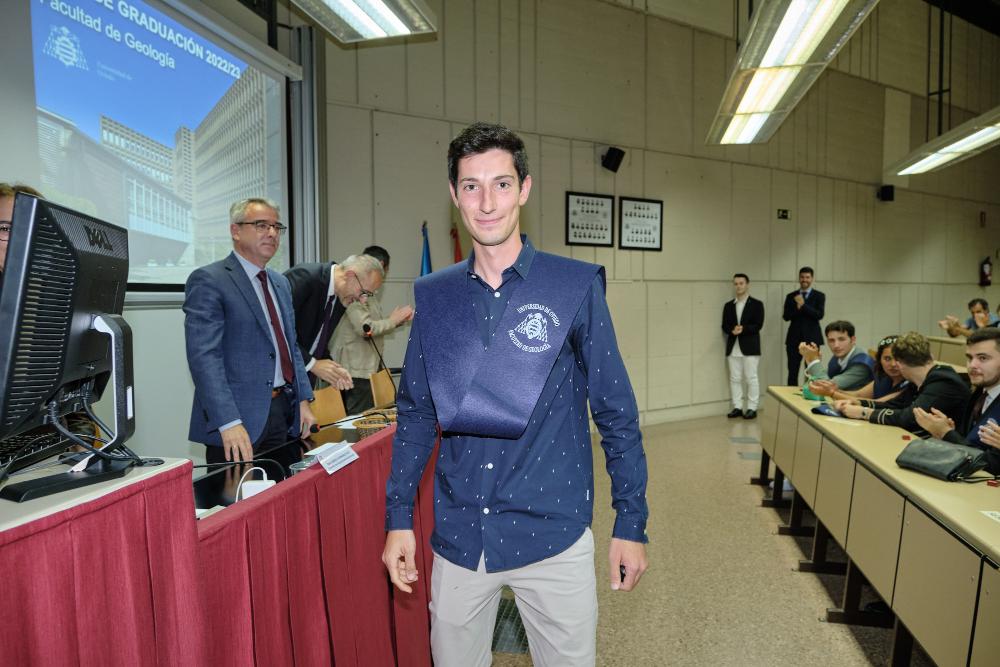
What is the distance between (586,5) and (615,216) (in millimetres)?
2012

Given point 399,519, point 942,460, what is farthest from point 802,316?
point 399,519

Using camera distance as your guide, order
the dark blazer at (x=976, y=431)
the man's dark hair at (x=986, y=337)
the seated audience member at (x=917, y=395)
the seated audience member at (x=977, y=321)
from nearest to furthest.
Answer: the dark blazer at (x=976, y=431) < the man's dark hair at (x=986, y=337) < the seated audience member at (x=917, y=395) < the seated audience member at (x=977, y=321)

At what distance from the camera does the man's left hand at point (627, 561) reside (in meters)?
1.04

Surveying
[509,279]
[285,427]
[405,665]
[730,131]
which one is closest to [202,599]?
[509,279]

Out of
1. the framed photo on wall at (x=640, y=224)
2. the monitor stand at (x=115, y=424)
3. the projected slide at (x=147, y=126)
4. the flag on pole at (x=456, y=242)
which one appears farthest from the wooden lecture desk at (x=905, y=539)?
the projected slide at (x=147, y=126)

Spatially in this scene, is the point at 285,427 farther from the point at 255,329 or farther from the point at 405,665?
the point at 405,665

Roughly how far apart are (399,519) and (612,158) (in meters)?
5.07

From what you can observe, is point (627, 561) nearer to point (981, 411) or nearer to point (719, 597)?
point (719, 597)

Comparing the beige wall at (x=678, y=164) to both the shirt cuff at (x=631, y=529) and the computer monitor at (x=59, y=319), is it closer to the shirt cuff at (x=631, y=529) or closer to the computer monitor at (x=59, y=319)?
the computer monitor at (x=59, y=319)

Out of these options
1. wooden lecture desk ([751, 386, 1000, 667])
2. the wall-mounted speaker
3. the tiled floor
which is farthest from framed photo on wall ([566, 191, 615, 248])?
wooden lecture desk ([751, 386, 1000, 667])

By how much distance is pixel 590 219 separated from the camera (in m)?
5.59

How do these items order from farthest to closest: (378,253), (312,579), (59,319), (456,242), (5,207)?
(456,242), (378,253), (5,207), (312,579), (59,319)

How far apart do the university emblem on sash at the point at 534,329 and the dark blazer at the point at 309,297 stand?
194 centimetres

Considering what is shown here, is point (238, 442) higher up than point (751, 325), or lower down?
lower down
